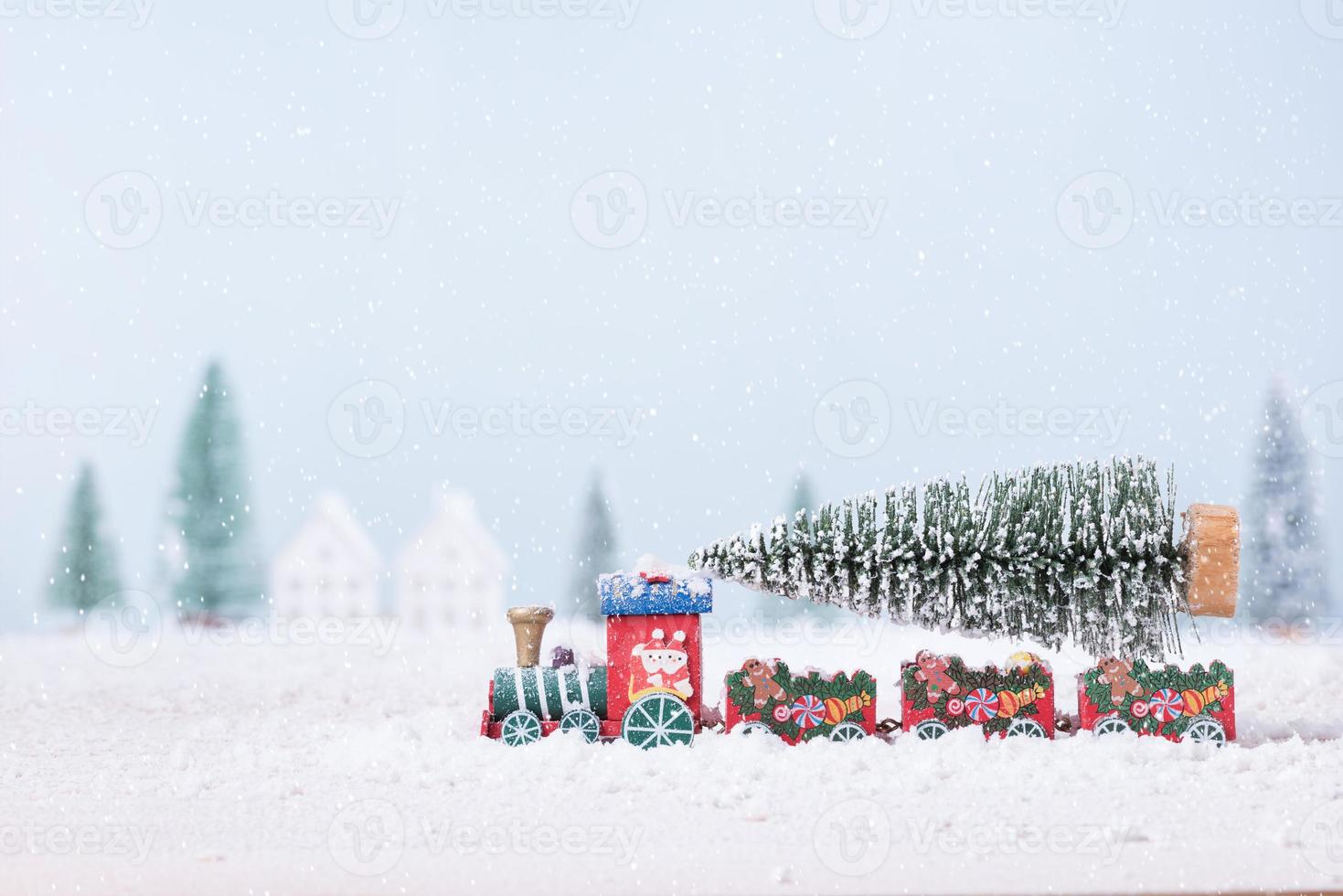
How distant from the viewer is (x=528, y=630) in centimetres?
370

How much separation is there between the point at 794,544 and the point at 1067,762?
1.02 meters

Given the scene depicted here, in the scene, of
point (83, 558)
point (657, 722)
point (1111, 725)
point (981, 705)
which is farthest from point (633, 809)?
point (83, 558)

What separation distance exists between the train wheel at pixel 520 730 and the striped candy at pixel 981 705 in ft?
4.49

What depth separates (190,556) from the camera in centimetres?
847

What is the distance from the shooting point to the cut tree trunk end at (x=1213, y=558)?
3432mm

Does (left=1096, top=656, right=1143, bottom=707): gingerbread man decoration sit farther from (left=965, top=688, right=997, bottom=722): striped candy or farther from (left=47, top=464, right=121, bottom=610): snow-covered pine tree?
(left=47, top=464, right=121, bottom=610): snow-covered pine tree

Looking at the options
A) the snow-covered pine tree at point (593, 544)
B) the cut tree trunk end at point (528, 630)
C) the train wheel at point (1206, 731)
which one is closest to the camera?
the train wheel at point (1206, 731)

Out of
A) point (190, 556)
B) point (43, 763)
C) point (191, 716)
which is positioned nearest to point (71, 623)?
point (190, 556)

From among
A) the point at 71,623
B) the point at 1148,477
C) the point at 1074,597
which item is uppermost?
the point at 1148,477

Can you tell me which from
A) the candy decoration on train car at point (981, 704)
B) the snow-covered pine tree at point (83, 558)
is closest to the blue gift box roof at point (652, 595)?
the candy decoration on train car at point (981, 704)

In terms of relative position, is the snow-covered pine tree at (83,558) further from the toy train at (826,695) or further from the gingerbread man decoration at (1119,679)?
the gingerbread man decoration at (1119,679)

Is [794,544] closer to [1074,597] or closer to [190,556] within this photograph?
[1074,597]

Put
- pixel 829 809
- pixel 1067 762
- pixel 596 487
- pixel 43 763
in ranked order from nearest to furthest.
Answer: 1. pixel 829 809
2. pixel 1067 762
3. pixel 43 763
4. pixel 596 487

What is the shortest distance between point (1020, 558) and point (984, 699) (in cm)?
47
